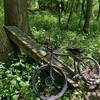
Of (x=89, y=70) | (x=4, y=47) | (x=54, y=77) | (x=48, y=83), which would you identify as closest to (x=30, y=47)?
(x=4, y=47)

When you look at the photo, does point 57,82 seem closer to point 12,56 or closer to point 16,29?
point 12,56

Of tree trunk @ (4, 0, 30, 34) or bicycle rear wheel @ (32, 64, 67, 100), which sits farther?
tree trunk @ (4, 0, 30, 34)

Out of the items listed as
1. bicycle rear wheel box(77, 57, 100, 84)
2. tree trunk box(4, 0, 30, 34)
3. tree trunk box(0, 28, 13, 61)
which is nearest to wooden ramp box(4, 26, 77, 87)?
tree trunk box(0, 28, 13, 61)

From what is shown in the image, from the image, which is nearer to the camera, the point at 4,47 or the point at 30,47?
the point at 30,47

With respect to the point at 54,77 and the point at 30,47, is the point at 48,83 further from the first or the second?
the point at 30,47

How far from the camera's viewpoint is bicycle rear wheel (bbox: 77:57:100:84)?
7.30 m

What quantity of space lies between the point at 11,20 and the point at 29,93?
3.48 meters

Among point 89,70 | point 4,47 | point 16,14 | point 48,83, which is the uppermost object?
point 16,14

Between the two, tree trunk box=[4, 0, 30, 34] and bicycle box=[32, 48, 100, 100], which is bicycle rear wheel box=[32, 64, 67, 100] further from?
A: tree trunk box=[4, 0, 30, 34]

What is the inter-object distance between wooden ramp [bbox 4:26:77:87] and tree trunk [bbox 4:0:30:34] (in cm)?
50

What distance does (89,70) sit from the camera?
24.7 feet

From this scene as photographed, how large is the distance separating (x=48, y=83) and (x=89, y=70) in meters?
1.45

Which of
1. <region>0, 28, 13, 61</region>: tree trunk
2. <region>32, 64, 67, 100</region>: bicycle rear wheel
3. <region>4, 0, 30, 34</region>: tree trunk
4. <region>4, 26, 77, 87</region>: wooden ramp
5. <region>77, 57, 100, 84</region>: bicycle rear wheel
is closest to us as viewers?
<region>32, 64, 67, 100</region>: bicycle rear wheel

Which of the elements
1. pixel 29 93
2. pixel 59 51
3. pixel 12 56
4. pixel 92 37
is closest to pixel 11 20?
pixel 12 56
